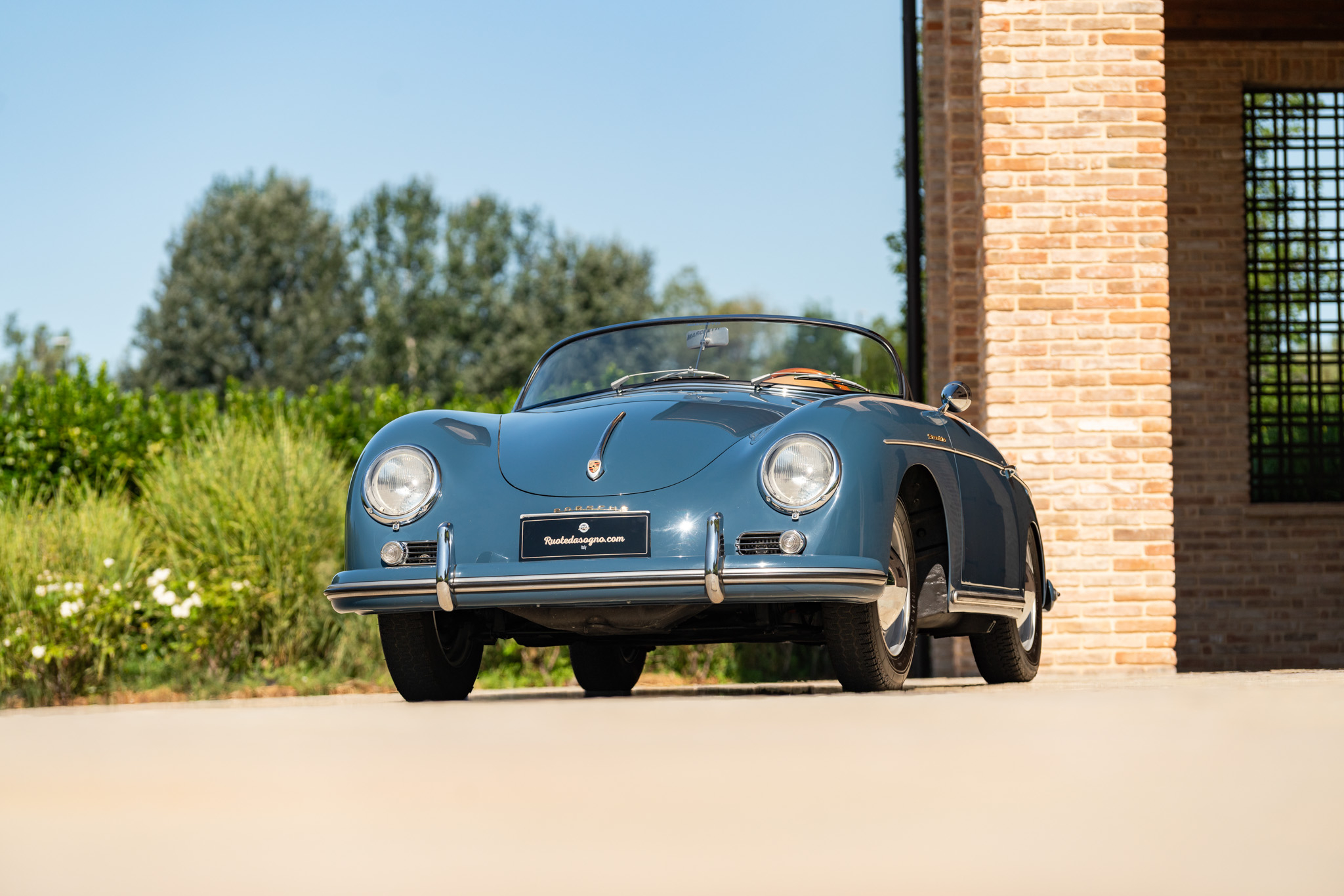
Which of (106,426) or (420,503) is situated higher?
(106,426)

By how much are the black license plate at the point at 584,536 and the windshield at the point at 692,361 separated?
3.66ft

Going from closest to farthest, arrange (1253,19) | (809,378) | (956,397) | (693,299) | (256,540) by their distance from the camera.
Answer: (809,378) → (956,397) → (256,540) → (1253,19) → (693,299)

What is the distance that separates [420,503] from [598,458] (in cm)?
62

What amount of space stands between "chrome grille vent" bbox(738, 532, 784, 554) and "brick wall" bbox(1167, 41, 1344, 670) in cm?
844

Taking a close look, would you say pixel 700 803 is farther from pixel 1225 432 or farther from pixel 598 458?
pixel 1225 432

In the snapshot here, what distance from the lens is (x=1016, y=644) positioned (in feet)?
21.0

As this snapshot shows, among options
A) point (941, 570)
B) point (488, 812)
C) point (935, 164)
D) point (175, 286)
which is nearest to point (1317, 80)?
point (935, 164)

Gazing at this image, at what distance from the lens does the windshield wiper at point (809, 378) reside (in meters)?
5.57

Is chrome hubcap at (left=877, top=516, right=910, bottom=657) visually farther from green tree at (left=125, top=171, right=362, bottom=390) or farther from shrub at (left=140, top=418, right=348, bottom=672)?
green tree at (left=125, top=171, right=362, bottom=390)

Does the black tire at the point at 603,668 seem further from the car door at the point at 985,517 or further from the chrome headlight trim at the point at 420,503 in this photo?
the chrome headlight trim at the point at 420,503

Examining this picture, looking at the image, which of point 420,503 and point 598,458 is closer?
point 598,458

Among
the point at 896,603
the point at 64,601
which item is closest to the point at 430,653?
the point at 896,603

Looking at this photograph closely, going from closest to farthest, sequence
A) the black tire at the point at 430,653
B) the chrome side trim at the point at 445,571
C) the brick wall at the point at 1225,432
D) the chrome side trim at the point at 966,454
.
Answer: the chrome side trim at the point at 445,571 → the chrome side trim at the point at 966,454 → the black tire at the point at 430,653 → the brick wall at the point at 1225,432

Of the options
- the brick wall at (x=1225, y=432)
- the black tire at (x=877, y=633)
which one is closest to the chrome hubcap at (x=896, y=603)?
the black tire at (x=877, y=633)
